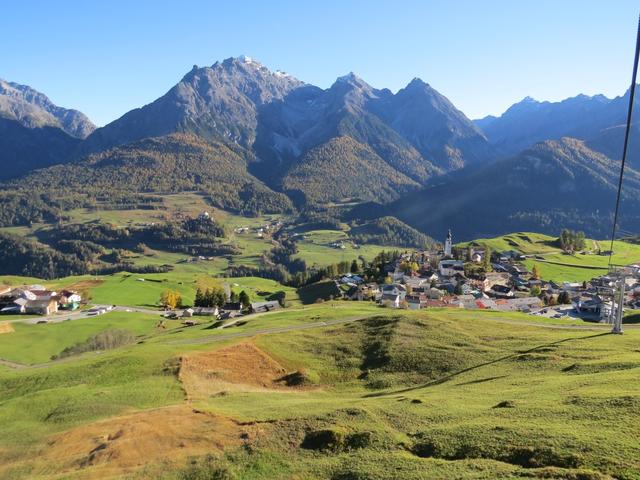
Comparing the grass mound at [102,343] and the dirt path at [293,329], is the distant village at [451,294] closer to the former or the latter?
the grass mound at [102,343]

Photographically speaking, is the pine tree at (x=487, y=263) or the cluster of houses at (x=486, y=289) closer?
the cluster of houses at (x=486, y=289)

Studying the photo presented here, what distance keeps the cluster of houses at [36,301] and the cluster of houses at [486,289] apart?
246 ft

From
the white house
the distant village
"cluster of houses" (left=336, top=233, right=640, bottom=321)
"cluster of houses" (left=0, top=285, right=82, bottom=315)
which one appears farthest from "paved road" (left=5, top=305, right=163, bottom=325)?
the white house

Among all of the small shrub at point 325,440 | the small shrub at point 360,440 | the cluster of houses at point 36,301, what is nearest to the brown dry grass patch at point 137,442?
the small shrub at point 325,440

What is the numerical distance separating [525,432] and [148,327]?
9232 centimetres

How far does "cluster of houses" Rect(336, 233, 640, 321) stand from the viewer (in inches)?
4188

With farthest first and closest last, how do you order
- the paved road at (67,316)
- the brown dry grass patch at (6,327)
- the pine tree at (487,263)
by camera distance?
the pine tree at (487,263), the paved road at (67,316), the brown dry grass patch at (6,327)

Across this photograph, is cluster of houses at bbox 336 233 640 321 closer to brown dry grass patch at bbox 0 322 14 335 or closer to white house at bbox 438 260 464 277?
white house at bbox 438 260 464 277

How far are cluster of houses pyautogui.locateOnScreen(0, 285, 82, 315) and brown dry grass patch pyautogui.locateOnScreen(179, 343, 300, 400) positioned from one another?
84.2 metres

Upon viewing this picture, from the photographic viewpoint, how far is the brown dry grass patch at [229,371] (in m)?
46.6

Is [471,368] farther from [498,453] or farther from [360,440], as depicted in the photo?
[498,453]

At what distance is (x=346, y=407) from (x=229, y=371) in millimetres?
21500

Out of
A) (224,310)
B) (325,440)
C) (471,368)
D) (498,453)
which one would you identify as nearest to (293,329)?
(471,368)

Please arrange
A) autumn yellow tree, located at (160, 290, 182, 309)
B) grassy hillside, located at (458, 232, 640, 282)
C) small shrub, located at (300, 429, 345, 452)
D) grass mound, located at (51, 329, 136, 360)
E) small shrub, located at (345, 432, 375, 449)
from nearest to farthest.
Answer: small shrub, located at (345, 432, 375, 449)
small shrub, located at (300, 429, 345, 452)
grass mound, located at (51, 329, 136, 360)
autumn yellow tree, located at (160, 290, 182, 309)
grassy hillside, located at (458, 232, 640, 282)
